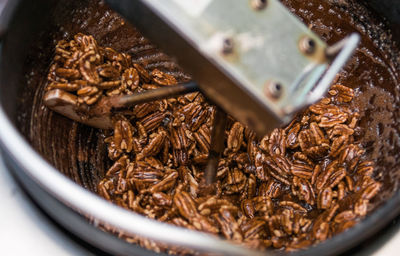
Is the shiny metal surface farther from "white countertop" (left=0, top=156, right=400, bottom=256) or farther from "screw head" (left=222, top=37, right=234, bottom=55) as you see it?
"white countertop" (left=0, top=156, right=400, bottom=256)

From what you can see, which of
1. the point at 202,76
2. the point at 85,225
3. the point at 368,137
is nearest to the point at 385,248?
the point at 368,137

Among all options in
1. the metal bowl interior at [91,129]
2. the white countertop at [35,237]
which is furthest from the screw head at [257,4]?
the white countertop at [35,237]

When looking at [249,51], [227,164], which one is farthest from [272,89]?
[227,164]

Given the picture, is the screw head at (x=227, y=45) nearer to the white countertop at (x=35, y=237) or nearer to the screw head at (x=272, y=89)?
the screw head at (x=272, y=89)

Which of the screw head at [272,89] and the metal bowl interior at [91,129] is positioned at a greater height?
the screw head at [272,89]

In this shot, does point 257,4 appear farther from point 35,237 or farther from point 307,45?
point 35,237

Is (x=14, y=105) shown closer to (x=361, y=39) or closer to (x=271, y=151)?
(x=271, y=151)
